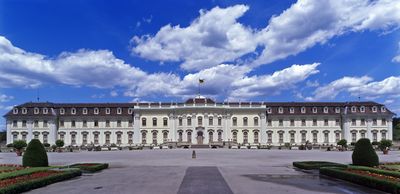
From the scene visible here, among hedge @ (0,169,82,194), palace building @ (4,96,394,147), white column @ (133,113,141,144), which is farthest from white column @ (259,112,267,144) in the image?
hedge @ (0,169,82,194)

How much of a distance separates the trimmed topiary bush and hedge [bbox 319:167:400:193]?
17.8 feet

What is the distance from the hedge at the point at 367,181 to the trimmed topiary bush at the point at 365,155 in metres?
5.43

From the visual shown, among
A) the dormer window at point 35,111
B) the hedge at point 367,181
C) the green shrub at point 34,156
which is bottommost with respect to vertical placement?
the hedge at point 367,181

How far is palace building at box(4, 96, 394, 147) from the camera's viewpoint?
287 ft

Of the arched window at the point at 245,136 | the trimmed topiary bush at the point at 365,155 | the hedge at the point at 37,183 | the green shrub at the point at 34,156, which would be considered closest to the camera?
the hedge at the point at 37,183

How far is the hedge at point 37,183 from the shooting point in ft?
46.7

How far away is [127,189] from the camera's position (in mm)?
16250

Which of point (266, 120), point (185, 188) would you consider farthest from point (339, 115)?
point (185, 188)

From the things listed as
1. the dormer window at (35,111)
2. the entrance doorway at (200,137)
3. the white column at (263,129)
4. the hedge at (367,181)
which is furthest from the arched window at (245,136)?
the hedge at (367,181)

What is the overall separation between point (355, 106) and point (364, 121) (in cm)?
358

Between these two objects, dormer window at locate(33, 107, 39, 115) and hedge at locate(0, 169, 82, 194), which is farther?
dormer window at locate(33, 107, 39, 115)

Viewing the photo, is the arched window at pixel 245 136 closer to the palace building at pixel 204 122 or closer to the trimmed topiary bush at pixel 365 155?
the palace building at pixel 204 122

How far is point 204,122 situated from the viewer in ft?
285

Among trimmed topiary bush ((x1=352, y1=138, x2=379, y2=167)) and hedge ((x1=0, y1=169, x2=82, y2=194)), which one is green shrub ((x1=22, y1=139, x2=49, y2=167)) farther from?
trimmed topiary bush ((x1=352, y1=138, x2=379, y2=167))
